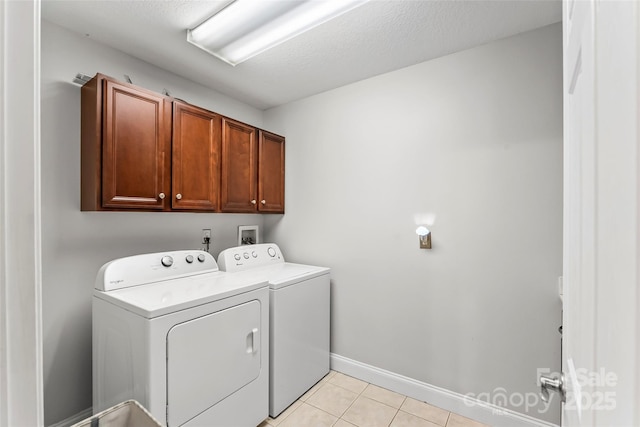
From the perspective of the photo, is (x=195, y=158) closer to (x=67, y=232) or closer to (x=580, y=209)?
(x=67, y=232)

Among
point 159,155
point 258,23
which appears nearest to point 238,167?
point 159,155

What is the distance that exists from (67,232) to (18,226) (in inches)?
73.6

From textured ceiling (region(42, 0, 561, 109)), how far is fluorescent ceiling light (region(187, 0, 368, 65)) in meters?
0.07

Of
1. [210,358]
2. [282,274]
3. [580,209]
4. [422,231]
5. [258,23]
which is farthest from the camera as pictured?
[282,274]

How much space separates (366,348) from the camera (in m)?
2.33

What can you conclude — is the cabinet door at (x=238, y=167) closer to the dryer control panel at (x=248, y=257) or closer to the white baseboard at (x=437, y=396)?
the dryer control panel at (x=248, y=257)

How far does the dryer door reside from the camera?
135cm

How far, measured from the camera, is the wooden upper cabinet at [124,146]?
62.2 inches

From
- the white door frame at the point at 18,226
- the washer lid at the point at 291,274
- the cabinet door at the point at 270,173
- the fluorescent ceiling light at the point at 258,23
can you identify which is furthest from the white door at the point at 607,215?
the cabinet door at the point at 270,173

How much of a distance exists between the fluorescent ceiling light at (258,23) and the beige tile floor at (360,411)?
8.18 feet

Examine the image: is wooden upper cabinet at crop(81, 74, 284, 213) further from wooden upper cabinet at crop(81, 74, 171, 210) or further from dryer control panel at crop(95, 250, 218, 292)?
dryer control panel at crop(95, 250, 218, 292)

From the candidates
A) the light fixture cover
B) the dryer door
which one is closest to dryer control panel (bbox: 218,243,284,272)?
the dryer door

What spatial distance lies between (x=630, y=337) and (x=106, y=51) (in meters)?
2.71

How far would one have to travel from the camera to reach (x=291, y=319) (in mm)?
2027
